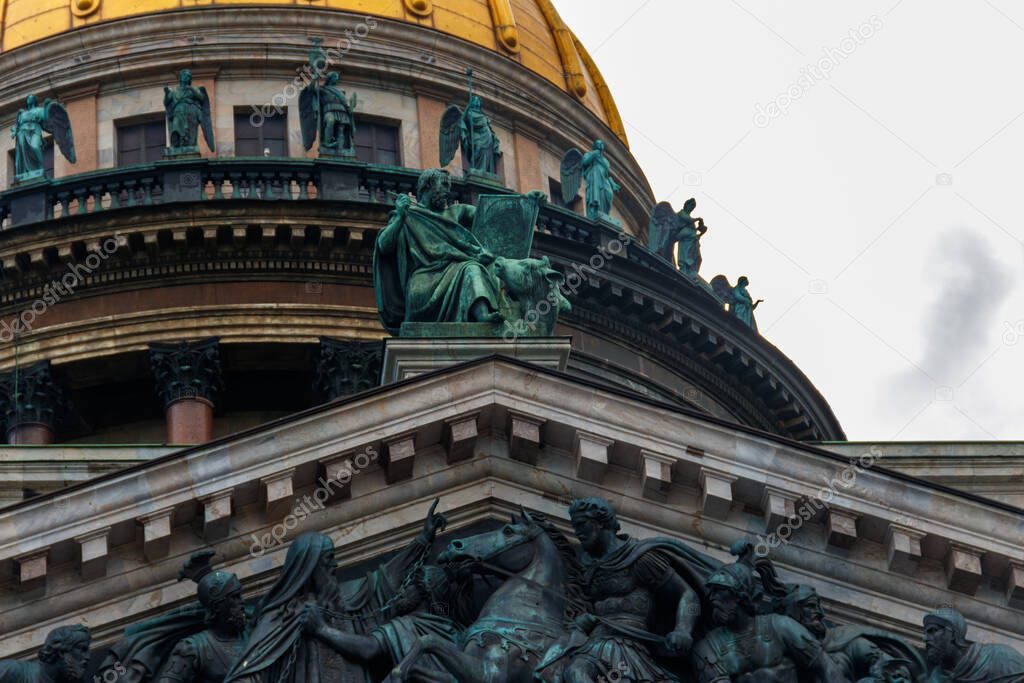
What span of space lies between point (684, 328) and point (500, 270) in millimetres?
20977

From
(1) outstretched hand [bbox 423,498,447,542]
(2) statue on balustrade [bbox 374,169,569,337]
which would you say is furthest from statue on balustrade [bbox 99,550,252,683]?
(2) statue on balustrade [bbox 374,169,569,337]

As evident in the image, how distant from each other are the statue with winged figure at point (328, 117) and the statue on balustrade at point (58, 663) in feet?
83.1

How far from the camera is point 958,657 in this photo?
2464 cm

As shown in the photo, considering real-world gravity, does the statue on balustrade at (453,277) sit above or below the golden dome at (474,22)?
below

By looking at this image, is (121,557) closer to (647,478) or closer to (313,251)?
(647,478)

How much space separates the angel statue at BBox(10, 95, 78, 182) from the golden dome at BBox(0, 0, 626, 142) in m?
2.34

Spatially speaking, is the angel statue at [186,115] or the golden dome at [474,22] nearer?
the angel statue at [186,115]

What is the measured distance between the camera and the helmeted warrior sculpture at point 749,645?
24094 mm

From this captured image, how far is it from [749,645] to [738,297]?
96.4 ft

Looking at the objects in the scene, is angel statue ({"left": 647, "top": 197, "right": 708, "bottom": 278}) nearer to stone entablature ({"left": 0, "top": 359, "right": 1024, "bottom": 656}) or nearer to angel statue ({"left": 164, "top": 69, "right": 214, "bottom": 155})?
angel statue ({"left": 164, "top": 69, "right": 214, "bottom": 155})

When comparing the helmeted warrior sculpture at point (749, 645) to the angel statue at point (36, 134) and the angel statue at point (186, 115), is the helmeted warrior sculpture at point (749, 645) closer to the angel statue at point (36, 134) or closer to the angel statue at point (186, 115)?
the angel statue at point (186, 115)

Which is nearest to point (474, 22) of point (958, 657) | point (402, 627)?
point (958, 657)

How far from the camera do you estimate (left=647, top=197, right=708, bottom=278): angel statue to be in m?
52.5

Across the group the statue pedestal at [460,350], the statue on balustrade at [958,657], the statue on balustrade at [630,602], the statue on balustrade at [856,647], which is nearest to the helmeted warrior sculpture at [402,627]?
the statue on balustrade at [630,602]
